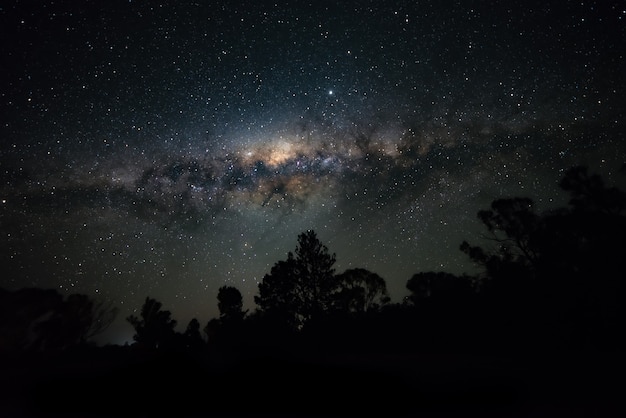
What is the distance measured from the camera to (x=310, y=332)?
3469 cm

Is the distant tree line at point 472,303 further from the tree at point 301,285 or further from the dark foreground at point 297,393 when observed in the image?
the dark foreground at point 297,393

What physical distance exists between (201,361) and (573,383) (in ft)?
42.3

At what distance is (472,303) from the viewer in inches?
1107

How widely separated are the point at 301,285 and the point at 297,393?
2918cm

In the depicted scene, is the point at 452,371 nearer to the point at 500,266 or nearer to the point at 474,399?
the point at 474,399

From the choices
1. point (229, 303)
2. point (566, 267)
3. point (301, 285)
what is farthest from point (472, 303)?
point (229, 303)

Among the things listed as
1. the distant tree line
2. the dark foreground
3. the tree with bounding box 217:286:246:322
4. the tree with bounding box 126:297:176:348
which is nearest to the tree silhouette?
the distant tree line

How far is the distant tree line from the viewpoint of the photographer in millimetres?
21812

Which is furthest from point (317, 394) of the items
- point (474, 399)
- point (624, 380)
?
point (624, 380)

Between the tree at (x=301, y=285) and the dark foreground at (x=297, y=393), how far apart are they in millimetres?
25271

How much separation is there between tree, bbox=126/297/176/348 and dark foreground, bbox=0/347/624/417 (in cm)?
3585

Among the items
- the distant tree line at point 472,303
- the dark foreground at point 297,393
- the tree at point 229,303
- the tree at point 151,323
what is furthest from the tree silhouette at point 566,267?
the tree at point 151,323

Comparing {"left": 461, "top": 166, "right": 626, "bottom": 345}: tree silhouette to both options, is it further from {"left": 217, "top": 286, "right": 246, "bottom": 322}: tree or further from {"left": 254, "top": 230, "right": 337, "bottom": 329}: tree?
{"left": 217, "top": 286, "right": 246, "bottom": 322}: tree

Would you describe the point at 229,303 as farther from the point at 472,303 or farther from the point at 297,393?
the point at 297,393
